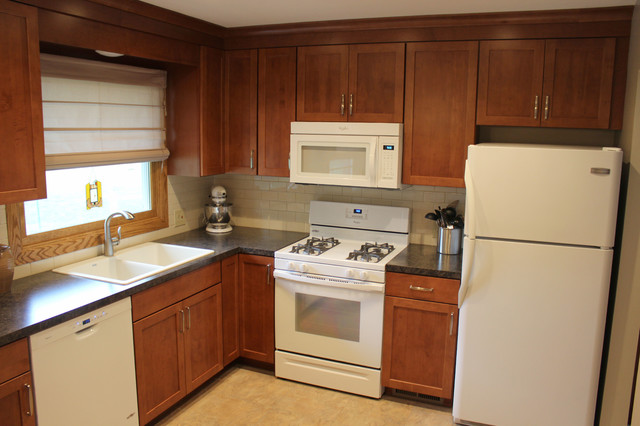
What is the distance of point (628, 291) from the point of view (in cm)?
245

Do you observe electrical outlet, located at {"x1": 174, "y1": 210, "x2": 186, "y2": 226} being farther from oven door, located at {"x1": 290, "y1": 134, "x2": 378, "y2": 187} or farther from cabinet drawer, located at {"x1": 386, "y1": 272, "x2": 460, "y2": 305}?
cabinet drawer, located at {"x1": 386, "y1": 272, "x2": 460, "y2": 305}

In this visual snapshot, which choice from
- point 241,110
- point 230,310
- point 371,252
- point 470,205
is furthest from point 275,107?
point 470,205

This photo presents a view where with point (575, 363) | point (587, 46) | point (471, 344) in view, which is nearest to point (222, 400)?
point (471, 344)

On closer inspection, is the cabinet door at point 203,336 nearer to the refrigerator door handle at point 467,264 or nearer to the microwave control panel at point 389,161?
the microwave control panel at point 389,161

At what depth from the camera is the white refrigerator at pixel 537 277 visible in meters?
2.55

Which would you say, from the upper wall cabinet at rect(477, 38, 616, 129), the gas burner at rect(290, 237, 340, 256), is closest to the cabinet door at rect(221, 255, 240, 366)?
the gas burner at rect(290, 237, 340, 256)

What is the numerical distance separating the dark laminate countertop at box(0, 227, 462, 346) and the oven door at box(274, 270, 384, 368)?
239 mm

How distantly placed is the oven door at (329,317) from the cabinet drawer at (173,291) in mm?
418

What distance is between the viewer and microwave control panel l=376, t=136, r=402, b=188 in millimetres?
3163

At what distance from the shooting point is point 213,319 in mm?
3273

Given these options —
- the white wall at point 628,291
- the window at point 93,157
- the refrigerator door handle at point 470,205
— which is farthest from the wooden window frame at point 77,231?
the white wall at point 628,291

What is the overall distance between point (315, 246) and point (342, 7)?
144 centimetres

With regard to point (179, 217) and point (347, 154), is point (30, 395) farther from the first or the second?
point (347, 154)

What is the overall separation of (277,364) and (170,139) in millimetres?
1662
